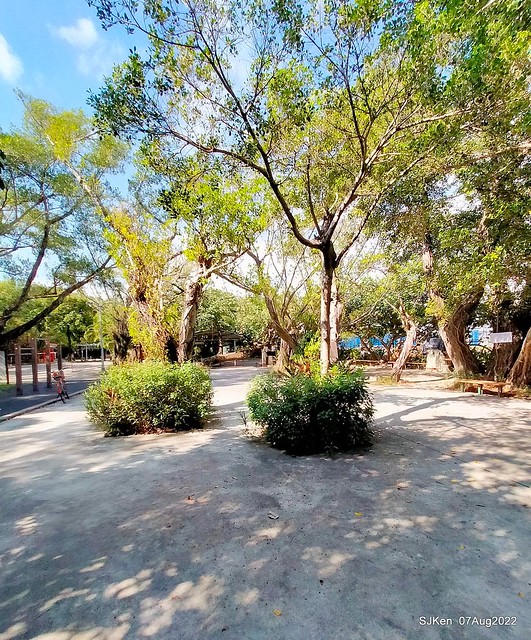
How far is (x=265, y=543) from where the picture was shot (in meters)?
2.65

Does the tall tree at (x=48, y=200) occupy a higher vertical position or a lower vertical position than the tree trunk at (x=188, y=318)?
Answer: higher

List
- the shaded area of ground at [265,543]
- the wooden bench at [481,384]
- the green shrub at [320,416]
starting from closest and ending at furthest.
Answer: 1. the shaded area of ground at [265,543]
2. the green shrub at [320,416]
3. the wooden bench at [481,384]

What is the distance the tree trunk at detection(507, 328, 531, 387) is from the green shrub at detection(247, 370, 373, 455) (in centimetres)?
691

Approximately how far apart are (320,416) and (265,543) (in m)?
2.21

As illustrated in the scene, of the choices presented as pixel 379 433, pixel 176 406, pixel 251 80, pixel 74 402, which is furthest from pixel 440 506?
pixel 74 402

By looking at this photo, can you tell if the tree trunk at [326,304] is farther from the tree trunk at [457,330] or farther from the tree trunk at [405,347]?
the tree trunk at [405,347]

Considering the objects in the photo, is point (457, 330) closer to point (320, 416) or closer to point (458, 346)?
point (458, 346)

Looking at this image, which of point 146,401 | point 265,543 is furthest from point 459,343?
point 265,543

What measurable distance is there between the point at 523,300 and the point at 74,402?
Answer: 14.2 meters

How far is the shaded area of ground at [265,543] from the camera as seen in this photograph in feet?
6.34

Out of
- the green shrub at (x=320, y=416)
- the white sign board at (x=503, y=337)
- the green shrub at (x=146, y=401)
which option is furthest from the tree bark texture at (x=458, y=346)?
the green shrub at (x=146, y=401)

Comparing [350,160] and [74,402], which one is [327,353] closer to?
[350,160]

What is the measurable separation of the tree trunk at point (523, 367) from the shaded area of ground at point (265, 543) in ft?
17.9

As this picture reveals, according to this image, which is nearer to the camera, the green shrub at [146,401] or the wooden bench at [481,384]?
the green shrub at [146,401]
